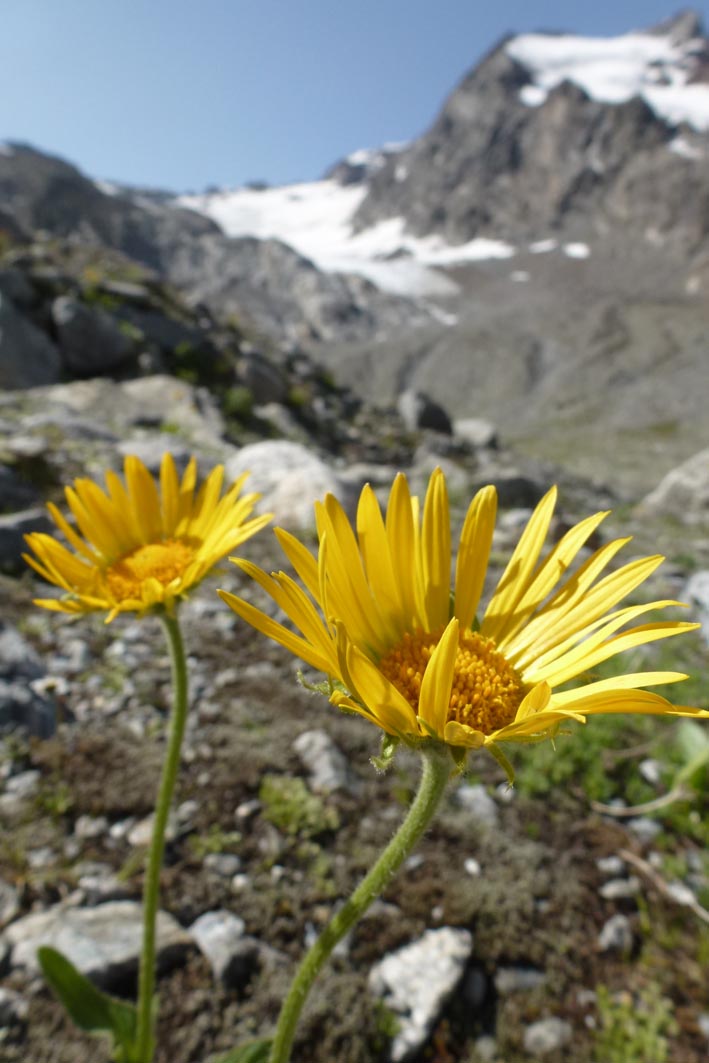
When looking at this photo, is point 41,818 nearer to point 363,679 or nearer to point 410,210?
point 363,679

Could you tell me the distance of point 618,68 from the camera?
519ft

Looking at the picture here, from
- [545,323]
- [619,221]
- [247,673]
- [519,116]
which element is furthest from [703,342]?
[519,116]

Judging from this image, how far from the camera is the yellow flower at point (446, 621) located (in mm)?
1251

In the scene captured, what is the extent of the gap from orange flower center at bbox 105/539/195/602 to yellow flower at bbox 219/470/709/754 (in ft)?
2.70

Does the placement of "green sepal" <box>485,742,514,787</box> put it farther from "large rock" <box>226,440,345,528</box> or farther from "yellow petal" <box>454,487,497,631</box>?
"large rock" <box>226,440,345,528</box>

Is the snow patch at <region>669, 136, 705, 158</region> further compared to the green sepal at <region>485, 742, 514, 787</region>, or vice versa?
the snow patch at <region>669, 136, 705, 158</region>

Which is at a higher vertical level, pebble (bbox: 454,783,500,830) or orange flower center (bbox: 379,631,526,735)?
orange flower center (bbox: 379,631,526,735)

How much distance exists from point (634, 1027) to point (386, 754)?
2.39 m

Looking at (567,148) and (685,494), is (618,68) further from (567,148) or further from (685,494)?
(685,494)

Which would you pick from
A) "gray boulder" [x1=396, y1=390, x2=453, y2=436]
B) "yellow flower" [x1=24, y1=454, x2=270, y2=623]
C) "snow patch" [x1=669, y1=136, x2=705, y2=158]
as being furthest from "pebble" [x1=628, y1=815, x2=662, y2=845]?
"snow patch" [x1=669, y1=136, x2=705, y2=158]

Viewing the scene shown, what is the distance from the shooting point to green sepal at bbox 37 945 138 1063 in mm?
1889

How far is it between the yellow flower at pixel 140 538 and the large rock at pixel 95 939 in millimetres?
1281

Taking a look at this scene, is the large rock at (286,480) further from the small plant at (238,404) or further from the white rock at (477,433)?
the white rock at (477,433)

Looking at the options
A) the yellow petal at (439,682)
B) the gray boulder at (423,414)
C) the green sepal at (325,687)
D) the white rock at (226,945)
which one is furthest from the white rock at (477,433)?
the yellow petal at (439,682)
